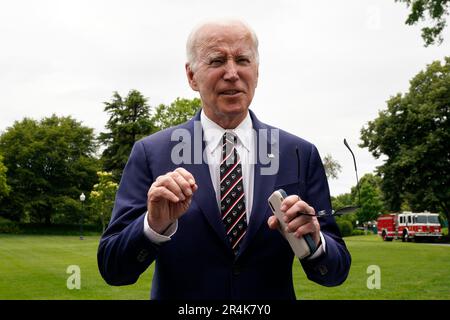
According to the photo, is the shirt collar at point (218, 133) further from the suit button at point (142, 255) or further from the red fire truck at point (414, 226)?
the red fire truck at point (414, 226)

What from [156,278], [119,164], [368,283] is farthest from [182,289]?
[119,164]

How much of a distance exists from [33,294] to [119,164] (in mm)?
61681

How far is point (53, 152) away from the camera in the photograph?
80500 millimetres

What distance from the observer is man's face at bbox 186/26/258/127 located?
271 centimetres

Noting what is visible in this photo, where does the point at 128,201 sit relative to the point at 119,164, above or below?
below

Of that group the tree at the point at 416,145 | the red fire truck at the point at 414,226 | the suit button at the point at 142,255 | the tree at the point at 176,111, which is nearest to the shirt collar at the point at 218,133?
the suit button at the point at 142,255

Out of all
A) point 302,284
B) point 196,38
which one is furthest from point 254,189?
point 302,284

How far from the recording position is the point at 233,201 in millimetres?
2727

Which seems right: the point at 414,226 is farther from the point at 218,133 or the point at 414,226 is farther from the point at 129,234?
the point at 129,234

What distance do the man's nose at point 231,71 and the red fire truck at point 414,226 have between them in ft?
159

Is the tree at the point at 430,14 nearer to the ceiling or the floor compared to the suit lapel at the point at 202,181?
nearer to the ceiling

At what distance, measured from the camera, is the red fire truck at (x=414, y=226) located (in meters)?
48.1

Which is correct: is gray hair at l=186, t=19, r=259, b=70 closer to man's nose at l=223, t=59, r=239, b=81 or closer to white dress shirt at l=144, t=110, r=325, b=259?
man's nose at l=223, t=59, r=239, b=81

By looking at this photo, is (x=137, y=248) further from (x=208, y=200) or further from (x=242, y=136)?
(x=242, y=136)
